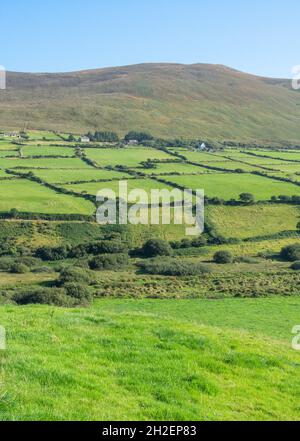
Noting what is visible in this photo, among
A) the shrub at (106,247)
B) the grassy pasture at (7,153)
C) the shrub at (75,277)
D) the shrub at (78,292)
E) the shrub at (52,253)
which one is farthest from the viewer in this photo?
the grassy pasture at (7,153)

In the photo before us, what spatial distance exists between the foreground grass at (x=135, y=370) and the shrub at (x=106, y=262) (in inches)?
1470

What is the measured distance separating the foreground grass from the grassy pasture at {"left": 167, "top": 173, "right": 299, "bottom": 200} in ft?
223

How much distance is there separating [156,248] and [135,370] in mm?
50145

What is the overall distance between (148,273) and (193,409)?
44.2 m

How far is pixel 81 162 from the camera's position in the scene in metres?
109

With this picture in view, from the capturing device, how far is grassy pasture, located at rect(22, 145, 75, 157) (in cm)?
11806

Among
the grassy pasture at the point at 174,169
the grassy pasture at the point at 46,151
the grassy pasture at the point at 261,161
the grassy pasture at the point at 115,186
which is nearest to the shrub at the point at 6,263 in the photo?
the grassy pasture at the point at 115,186

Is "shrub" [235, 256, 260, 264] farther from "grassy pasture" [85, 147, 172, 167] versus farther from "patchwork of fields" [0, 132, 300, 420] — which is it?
"grassy pasture" [85, 147, 172, 167]

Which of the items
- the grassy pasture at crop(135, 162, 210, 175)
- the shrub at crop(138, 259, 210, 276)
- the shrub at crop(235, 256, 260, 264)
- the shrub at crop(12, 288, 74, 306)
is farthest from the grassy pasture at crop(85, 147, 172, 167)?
the shrub at crop(12, 288, 74, 306)

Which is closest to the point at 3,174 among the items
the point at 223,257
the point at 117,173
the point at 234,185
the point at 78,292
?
the point at 117,173

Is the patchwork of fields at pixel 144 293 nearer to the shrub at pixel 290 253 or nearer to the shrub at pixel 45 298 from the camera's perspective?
the shrub at pixel 45 298

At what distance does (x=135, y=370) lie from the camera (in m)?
12.7

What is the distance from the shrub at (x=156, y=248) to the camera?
62719 mm
